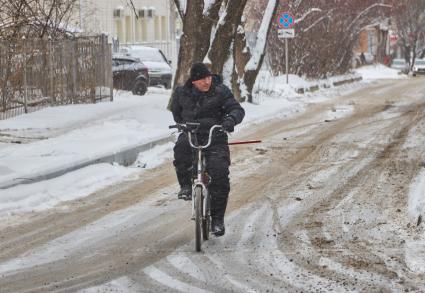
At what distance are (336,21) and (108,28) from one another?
1713 cm

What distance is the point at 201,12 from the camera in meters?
18.9

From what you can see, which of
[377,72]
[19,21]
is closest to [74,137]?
[19,21]

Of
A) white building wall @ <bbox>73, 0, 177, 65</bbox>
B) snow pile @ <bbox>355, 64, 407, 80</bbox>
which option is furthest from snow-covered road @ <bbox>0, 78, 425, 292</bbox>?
snow pile @ <bbox>355, 64, 407, 80</bbox>

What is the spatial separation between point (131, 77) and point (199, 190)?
66.0 ft

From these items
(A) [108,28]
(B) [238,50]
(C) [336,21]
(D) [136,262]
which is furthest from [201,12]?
(A) [108,28]

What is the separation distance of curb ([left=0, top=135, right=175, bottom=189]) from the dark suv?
1158 cm

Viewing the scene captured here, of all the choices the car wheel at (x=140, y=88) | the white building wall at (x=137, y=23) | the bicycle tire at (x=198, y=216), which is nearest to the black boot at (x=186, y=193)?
the bicycle tire at (x=198, y=216)

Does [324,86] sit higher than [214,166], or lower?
lower

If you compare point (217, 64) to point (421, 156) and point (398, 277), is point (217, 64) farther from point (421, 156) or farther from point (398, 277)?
point (398, 277)

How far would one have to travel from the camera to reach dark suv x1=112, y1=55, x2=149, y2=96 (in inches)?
1060

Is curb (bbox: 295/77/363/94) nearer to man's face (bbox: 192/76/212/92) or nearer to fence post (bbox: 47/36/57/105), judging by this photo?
fence post (bbox: 47/36/57/105)

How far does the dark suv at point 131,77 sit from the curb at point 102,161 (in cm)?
Answer: 1158

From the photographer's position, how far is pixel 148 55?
32.1m

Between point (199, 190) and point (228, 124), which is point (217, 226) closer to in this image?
point (199, 190)
